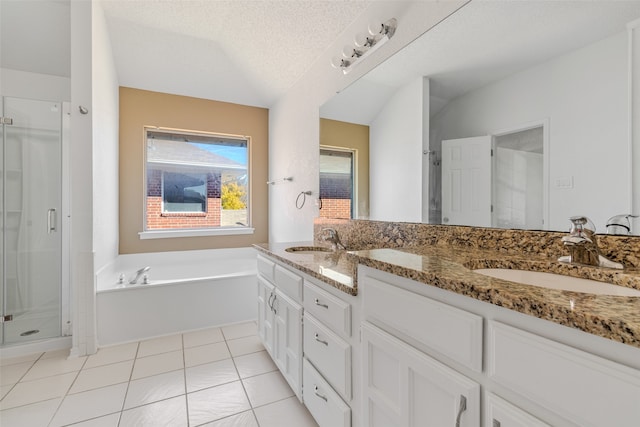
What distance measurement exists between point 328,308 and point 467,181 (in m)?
0.87

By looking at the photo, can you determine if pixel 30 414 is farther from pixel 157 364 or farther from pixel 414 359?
pixel 414 359

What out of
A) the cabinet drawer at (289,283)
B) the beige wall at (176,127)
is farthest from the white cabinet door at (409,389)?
the beige wall at (176,127)

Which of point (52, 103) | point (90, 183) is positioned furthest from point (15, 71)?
point (90, 183)

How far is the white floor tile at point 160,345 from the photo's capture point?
7.40 feet

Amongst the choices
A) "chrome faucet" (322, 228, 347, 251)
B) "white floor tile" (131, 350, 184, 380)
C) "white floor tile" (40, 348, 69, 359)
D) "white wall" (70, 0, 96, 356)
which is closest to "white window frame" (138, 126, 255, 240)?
"white wall" (70, 0, 96, 356)

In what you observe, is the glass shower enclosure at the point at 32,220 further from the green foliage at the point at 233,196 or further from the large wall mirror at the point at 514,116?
the large wall mirror at the point at 514,116

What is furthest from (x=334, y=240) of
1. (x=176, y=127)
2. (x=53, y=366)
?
(x=176, y=127)

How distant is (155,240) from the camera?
3273 millimetres

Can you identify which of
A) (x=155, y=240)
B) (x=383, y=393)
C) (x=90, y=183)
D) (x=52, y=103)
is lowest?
(x=383, y=393)

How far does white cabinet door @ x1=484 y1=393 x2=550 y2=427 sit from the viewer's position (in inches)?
22.0

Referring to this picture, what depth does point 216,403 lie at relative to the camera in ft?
5.43

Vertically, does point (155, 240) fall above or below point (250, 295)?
above

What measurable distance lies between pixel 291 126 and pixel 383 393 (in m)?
2.70

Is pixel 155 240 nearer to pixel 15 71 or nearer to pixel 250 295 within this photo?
pixel 250 295
